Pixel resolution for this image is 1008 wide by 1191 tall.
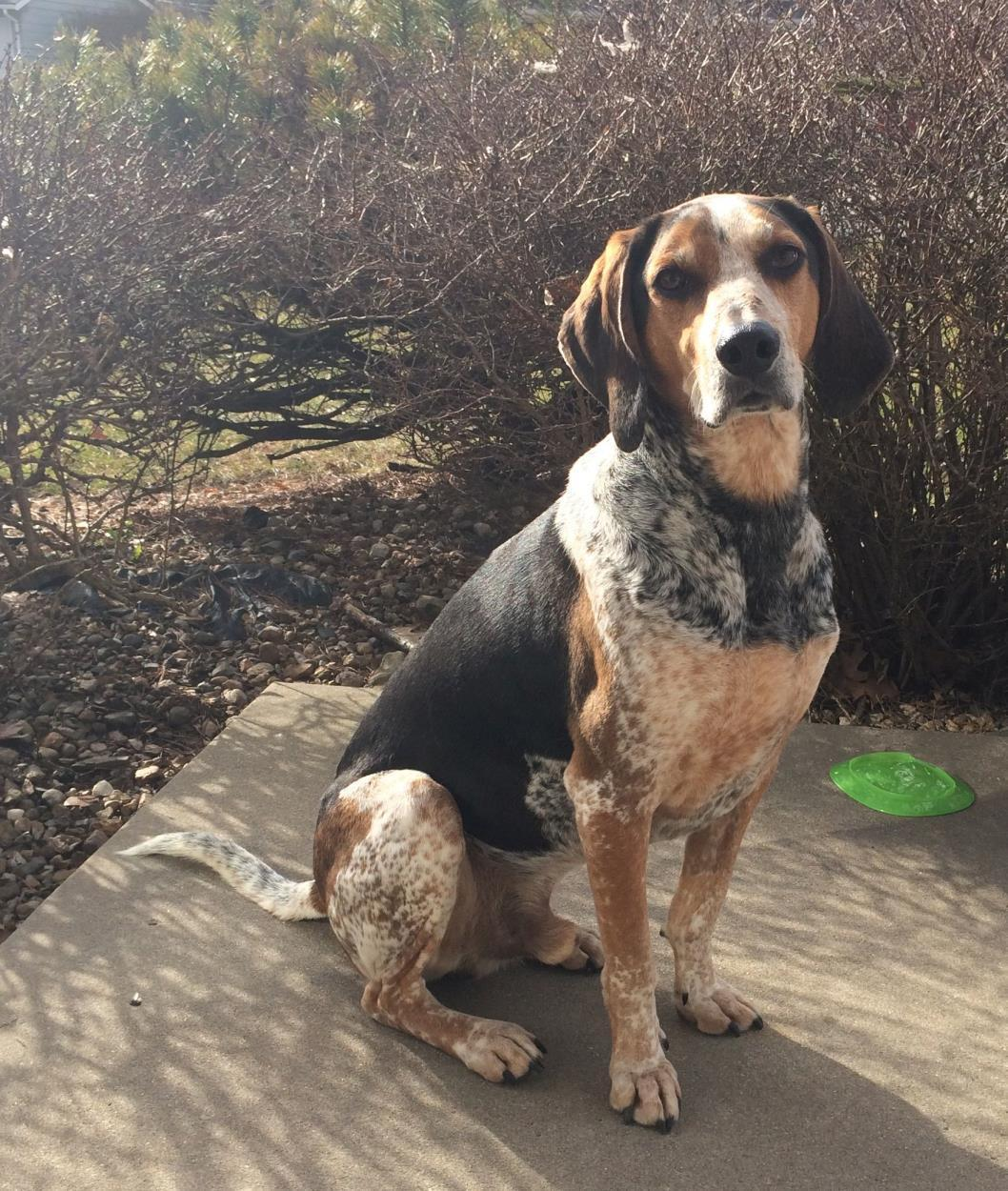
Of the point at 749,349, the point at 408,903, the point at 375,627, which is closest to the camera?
the point at 749,349

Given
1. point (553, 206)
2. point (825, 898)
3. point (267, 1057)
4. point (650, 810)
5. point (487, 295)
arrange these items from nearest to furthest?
point (650, 810) < point (267, 1057) < point (825, 898) < point (553, 206) < point (487, 295)

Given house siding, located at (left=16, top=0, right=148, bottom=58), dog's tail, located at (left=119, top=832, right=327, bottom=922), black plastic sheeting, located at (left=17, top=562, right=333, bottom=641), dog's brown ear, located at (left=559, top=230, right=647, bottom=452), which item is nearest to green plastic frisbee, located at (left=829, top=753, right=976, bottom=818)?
dog's tail, located at (left=119, top=832, right=327, bottom=922)

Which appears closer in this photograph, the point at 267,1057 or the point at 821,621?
the point at 821,621

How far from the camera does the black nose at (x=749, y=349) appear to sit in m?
2.19

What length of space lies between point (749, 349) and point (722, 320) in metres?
0.08

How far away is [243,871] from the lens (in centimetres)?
324

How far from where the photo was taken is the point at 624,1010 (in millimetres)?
2486

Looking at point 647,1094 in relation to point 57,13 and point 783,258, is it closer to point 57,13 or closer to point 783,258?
point 783,258

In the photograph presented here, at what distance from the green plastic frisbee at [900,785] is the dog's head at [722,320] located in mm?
1581

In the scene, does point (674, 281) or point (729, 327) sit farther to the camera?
point (674, 281)

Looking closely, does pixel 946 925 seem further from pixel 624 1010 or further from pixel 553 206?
pixel 553 206

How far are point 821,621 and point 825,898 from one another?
110cm

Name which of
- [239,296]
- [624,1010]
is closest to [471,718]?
[624,1010]

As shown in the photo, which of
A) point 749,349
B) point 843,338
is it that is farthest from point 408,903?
point 843,338
